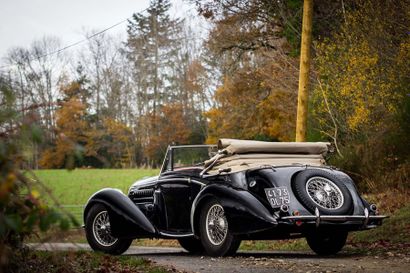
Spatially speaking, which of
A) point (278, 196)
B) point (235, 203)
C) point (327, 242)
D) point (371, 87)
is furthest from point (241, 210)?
point (371, 87)

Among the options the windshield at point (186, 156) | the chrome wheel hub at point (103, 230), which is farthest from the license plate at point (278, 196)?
the chrome wheel hub at point (103, 230)

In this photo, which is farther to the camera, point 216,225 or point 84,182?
point 84,182

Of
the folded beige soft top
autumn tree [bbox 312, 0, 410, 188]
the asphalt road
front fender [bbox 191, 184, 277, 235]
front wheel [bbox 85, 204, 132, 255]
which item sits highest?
autumn tree [bbox 312, 0, 410, 188]

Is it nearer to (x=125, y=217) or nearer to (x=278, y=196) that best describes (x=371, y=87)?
(x=125, y=217)

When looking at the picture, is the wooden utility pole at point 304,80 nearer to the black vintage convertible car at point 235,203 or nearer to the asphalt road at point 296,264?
the black vintage convertible car at point 235,203

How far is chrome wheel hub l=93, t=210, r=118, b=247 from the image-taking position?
11922 millimetres

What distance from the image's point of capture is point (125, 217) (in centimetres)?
1155

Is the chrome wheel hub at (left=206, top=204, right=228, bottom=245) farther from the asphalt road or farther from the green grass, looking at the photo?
the green grass

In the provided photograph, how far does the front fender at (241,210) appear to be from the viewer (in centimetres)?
975

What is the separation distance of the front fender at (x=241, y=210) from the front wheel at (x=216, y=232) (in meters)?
0.18

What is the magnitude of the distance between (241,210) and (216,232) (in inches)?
30.5

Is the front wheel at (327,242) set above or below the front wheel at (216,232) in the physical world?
below

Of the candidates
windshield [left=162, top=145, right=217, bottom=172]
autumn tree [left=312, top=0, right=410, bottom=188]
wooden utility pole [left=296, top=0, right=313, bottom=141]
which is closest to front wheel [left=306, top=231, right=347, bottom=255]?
windshield [left=162, top=145, right=217, bottom=172]

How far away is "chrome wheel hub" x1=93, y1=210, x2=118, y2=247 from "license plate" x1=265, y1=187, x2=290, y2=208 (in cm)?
309
